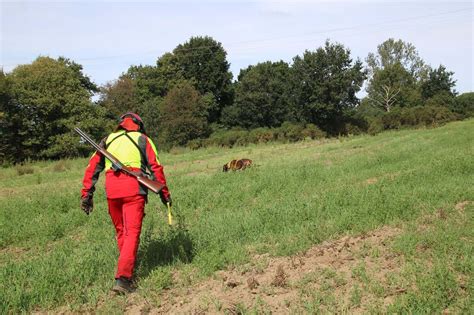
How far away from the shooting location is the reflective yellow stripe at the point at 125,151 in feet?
17.1

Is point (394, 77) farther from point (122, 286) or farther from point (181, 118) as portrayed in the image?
point (122, 286)

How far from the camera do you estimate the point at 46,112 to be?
38625 millimetres

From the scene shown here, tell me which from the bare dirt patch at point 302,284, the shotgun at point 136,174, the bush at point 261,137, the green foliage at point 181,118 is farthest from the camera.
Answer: the green foliage at point 181,118

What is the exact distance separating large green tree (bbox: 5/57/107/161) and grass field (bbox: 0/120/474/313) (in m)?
30.1

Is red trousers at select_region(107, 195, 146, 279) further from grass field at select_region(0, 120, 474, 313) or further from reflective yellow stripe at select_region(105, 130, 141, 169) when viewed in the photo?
reflective yellow stripe at select_region(105, 130, 141, 169)

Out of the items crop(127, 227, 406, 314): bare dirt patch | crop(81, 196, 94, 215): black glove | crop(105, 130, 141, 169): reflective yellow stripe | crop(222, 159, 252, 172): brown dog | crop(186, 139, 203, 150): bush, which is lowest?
crop(186, 139, 203, 150): bush

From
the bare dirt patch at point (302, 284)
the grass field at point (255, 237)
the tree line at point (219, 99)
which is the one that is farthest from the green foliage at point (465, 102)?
the bare dirt patch at point (302, 284)

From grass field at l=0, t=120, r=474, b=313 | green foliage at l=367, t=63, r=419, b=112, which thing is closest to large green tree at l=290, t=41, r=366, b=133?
green foliage at l=367, t=63, r=419, b=112

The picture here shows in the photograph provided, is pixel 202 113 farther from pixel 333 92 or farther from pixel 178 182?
pixel 178 182

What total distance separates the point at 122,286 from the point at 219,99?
55009 mm

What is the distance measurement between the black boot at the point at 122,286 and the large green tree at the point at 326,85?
45.5 meters

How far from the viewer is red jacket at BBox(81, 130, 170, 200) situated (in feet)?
16.7

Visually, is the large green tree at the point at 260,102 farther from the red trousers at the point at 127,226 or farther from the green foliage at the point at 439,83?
the red trousers at the point at 127,226

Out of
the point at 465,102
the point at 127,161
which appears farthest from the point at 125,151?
the point at 465,102
